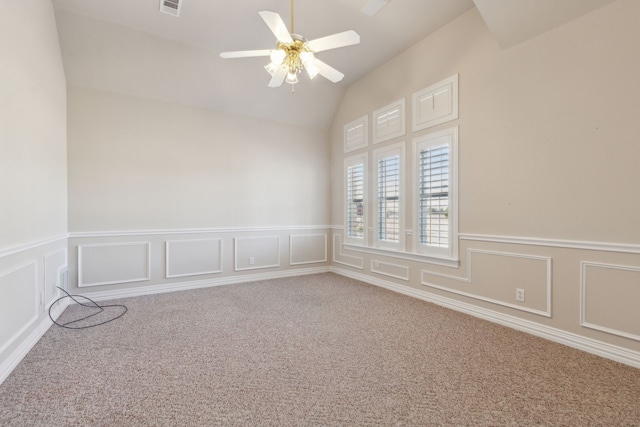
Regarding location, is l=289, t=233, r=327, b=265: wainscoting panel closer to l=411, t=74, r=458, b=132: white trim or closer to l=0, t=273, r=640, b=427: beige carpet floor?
l=0, t=273, r=640, b=427: beige carpet floor

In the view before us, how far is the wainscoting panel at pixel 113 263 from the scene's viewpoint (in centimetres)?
386

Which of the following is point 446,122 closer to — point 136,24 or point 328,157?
point 328,157

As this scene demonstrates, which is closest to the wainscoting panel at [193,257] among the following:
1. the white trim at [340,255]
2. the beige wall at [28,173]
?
the beige wall at [28,173]

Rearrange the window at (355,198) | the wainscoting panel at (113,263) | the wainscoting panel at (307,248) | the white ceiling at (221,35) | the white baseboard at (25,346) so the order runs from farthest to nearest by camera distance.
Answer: the wainscoting panel at (307,248), the window at (355,198), the wainscoting panel at (113,263), the white ceiling at (221,35), the white baseboard at (25,346)

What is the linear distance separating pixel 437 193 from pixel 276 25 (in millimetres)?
2639

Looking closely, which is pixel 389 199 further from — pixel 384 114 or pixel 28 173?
pixel 28 173

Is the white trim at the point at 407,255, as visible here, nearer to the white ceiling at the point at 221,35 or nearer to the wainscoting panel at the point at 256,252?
the wainscoting panel at the point at 256,252

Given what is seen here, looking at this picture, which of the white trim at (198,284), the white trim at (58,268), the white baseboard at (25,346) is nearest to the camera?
the white baseboard at (25,346)

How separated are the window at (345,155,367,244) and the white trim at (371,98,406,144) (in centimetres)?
45

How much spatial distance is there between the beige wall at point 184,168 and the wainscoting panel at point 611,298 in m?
4.01

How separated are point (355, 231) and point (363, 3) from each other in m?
3.32

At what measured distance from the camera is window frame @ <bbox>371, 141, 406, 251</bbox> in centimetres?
420

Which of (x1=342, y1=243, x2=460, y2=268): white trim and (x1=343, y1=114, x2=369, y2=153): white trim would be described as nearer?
(x1=342, y1=243, x2=460, y2=268): white trim

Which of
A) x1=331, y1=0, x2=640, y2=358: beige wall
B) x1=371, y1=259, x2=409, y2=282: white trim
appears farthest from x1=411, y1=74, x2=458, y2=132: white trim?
x1=371, y1=259, x2=409, y2=282: white trim
